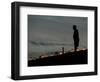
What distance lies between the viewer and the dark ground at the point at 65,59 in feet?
4.79

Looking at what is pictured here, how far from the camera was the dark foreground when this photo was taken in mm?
1461

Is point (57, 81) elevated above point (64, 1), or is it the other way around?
point (64, 1)

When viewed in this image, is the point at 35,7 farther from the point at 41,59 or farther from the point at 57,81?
the point at 57,81

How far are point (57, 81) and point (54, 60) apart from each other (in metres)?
0.11

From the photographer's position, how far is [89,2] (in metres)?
1.61

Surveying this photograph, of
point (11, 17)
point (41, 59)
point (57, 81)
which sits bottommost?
point (57, 81)

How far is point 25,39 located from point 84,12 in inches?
13.5

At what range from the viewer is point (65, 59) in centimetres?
152

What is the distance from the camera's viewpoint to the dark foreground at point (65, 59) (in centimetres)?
146

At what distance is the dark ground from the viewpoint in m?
1.46

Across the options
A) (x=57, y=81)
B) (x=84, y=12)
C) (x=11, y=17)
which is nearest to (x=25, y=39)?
(x=11, y=17)

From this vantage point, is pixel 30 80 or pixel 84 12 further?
pixel 84 12

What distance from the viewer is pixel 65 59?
1.52 meters

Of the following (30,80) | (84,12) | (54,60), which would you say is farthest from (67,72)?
(84,12)
